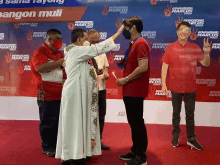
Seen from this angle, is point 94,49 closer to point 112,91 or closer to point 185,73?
point 185,73

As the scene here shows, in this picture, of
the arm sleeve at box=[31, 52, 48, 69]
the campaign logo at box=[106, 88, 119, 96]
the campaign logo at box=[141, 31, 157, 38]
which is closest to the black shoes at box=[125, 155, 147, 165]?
the arm sleeve at box=[31, 52, 48, 69]

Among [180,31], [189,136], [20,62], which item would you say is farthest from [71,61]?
[20,62]

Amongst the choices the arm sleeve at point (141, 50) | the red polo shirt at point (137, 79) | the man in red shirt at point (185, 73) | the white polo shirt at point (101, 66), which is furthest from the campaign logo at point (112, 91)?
the arm sleeve at point (141, 50)

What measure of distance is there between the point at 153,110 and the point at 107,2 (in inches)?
87.2

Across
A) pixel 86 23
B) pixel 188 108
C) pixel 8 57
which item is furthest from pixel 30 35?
pixel 188 108

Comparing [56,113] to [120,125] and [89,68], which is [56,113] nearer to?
[89,68]

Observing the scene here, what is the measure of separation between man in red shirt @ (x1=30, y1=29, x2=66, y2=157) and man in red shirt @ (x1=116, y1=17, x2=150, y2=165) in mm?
837

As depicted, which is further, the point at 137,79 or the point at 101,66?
the point at 101,66

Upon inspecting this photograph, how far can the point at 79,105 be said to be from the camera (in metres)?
2.27

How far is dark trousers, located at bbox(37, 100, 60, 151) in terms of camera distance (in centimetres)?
281

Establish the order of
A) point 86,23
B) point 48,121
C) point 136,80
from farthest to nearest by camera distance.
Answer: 1. point 86,23
2. point 48,121
3. point 136,80

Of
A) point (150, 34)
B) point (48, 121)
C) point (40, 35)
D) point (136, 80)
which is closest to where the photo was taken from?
point (136, 80)

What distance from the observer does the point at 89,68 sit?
2.33 meters

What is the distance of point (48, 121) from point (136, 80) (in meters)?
1.25
